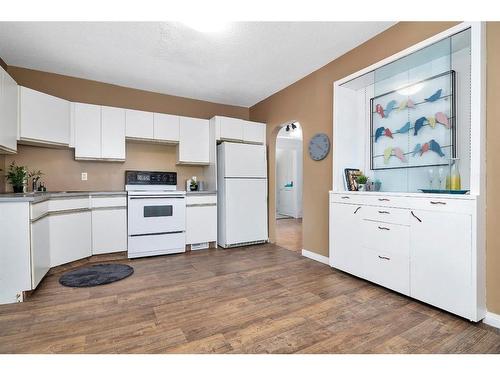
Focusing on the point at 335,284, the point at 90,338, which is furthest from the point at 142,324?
the point at 335,284

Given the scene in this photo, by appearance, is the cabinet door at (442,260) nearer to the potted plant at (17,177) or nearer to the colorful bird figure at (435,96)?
the colorful bird figure at (435,96)

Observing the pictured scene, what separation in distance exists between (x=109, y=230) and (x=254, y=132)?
9.03ft

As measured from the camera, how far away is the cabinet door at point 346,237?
2.63 m

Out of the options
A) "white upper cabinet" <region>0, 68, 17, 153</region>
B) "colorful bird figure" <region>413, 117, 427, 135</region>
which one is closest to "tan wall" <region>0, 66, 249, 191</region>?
"white upper cabinet" <region>0, 68, 17, 153</region>

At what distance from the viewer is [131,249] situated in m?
3.42

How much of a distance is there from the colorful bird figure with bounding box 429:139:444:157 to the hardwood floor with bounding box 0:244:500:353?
4.48ft

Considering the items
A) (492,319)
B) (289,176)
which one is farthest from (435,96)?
(289,176)

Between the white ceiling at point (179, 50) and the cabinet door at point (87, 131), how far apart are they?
1.75 feet

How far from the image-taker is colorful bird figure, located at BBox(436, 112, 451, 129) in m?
2.21

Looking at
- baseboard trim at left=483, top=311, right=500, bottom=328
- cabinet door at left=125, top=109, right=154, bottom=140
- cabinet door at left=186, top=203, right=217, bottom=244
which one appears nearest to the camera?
baseboard trim at left=483, top=311, right=500, bottom=328

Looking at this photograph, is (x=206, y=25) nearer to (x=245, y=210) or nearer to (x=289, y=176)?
(x=245, y=210)

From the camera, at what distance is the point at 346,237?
2.77m

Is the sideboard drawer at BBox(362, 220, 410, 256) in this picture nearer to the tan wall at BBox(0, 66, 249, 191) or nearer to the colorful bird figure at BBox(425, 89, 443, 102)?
the colorful bird figure at BBox(425, 89, 443, 102)
